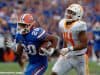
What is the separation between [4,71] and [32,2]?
5098mm

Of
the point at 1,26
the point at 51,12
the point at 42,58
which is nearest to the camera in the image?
the point at 42,58

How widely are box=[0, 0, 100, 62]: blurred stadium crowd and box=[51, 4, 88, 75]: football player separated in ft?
23.3

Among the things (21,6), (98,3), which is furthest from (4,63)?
(98,3)

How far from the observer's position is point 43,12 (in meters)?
15.5

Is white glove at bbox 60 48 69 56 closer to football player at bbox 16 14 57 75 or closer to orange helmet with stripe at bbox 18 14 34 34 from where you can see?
football player at bbox 16 14 57 75

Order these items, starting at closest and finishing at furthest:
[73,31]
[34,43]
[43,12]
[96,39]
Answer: [34,43], [73,31], [96,39], [43,12]

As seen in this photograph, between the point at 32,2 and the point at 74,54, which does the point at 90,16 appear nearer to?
the point at 32,2

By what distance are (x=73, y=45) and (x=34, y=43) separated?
28.0 inches

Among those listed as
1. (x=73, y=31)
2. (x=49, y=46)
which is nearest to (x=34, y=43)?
(x=49, y=46)

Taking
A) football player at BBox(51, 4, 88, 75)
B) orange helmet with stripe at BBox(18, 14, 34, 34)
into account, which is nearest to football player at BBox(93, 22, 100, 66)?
football player at BBox(51, 4, 88, 75)

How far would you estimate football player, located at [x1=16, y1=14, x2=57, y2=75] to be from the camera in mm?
6637

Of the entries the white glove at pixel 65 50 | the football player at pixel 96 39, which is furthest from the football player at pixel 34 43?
the football player at pixel 96 39

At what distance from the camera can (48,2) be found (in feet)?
52.3

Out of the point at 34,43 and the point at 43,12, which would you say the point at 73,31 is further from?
the point at 43,12
